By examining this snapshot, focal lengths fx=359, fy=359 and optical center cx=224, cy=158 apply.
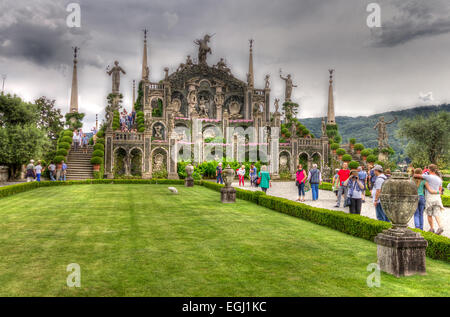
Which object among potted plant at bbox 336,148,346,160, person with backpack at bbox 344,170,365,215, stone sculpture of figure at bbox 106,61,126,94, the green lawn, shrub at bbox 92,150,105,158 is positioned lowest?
the green lawn

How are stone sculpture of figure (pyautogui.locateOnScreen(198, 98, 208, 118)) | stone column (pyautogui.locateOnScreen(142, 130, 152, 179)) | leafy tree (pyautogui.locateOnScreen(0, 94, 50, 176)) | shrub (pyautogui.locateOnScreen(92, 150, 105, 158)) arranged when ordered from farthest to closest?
stone sculpture of figure (pyautogui.locateOnScreen(198, 98, 208, 118)), stone column (pyautogui.locateOnScreen(142, 130, 152, 179)), shrub (pyautogui.locateOnScreen(92, 150, 105, 158)), leafy tree (pyautogui.locateOnScreen(0, 94, 50, 176))

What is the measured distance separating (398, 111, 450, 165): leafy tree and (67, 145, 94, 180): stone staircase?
118ft

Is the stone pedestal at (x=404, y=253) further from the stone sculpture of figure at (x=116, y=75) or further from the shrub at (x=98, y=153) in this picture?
the stone sculpture of figure at (x=116, y=75)

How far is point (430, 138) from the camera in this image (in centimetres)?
4375

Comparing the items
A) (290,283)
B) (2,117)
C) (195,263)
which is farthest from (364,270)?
(2,117)

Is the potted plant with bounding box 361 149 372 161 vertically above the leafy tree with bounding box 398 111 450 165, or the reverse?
the leafy tree with bounding box 398 111 450 165

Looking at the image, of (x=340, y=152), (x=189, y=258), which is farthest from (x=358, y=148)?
(x=189, y=258)

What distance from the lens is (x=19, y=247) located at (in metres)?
7.89

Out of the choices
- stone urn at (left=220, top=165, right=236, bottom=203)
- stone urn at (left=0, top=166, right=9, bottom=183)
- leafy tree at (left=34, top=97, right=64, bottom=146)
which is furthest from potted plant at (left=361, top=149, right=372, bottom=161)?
leafy tree at (left=34, top=97, right=64, bottom=146)

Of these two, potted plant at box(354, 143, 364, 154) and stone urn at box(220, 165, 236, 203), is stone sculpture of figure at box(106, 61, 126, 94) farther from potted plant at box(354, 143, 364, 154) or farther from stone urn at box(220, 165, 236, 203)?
stone urn at box(220, 165, 236, 203)

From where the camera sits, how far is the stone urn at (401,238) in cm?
625

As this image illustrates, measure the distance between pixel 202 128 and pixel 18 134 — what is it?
22.0m

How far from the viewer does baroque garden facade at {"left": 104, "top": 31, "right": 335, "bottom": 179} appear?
37938 millimetres

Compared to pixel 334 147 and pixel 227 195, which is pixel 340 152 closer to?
pixel 334 147
